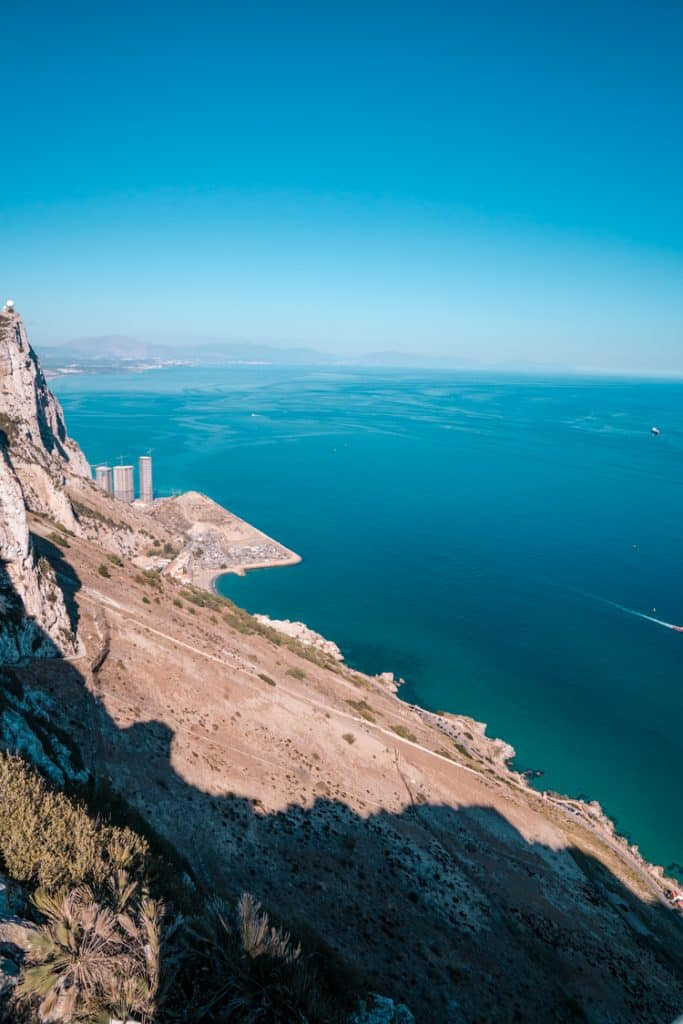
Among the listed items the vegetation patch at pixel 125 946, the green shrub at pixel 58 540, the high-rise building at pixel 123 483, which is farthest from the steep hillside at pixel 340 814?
the high-rise building at pixel 123 483

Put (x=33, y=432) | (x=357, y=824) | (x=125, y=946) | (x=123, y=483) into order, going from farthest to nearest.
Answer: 1. (x=123, y=483)
2. (x=33, y=432)
3. (x=357, y=824)
4. (x=125, y=946)

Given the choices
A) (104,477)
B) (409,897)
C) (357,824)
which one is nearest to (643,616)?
(357,824)

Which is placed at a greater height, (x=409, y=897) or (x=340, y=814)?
(x=340, y=814)

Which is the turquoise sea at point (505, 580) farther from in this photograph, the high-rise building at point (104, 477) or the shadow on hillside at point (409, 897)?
the shadow on hillside at point (409, 897)

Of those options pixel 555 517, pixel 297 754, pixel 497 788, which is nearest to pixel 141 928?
pixel 297 754

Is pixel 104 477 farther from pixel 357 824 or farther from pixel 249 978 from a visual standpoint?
pixel 249 978

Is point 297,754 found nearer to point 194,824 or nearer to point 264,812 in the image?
point 264,812
